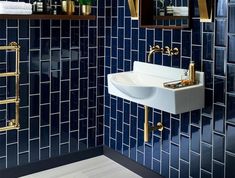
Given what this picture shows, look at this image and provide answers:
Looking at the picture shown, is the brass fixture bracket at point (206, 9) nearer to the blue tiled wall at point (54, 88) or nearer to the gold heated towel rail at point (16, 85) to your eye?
the blue tiled wall at point (54, 88)

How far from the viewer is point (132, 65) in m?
3.31

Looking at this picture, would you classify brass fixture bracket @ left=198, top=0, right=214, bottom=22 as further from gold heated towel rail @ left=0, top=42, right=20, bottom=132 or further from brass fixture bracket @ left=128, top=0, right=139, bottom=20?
gold heated towel rail @ left=0, top=42, right=20, bottom=132

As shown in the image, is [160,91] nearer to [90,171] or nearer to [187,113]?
[187,113]

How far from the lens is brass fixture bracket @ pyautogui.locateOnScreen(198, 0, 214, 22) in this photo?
2514 millimetres

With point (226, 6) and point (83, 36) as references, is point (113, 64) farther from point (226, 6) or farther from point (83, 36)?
point (226, 6)

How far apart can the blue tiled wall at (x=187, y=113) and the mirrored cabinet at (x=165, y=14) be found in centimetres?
5

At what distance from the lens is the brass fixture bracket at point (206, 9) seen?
2514mm

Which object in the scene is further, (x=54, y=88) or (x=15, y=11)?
(x=54, y=88)

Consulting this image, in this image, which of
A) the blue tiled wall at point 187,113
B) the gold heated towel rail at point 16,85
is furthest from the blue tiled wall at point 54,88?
the blue tiled wall at point 187,113

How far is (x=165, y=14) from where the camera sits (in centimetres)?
294

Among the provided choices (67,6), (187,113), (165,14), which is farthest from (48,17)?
(187,113)

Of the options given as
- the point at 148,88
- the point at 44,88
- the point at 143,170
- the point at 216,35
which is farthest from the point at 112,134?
the point at 216,35

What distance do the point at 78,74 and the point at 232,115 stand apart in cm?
152

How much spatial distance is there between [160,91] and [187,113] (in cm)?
44
